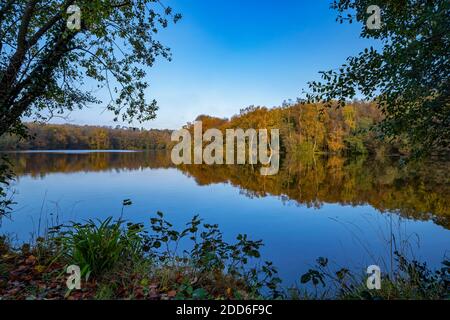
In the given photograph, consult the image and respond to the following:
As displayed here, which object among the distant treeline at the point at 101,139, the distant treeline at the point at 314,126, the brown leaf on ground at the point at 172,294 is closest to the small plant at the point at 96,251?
the brown leaf on ground at the point at 172,294

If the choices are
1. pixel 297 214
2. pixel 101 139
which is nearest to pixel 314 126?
pixel 297 214

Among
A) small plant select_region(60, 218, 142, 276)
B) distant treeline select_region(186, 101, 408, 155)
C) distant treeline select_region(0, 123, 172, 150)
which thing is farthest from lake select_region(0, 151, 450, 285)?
distant treeline select_region(0, 123, 172, 150)

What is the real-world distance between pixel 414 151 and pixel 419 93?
126 centimetres

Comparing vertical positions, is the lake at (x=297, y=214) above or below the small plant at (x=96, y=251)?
below

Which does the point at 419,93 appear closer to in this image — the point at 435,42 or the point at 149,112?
the point at 435,42

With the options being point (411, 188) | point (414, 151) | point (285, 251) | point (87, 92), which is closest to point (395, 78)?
point (414, 151)

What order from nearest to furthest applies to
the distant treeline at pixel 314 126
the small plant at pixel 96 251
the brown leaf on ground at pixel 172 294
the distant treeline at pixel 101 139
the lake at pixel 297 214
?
the brown leaf on ground at pixel 172 294 < the small plant at pixel 96 251 < the lake at pixel 297 214 < the distant treeline at pixel 314 126 < the distant treeline at pixel 101 139

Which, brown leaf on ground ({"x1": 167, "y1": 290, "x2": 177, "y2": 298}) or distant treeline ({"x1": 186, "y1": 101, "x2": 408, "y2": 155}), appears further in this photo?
distant treeline ({"x1": 186, "y1": 101, "x2": 408, "y2": 155})

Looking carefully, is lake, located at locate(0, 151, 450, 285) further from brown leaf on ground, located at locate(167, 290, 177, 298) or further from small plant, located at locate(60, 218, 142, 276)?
brown leaf on ground, located at locate(167, 290, 177, 298)

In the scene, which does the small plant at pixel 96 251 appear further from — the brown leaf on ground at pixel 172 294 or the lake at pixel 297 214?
the lake at pixel 297 214

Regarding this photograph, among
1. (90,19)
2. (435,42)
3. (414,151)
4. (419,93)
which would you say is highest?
(90,19)

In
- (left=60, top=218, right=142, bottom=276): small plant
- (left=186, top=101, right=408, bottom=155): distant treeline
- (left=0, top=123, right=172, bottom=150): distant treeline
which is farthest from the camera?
(left=0, top=123, right=172, bottom=150): distant treeline

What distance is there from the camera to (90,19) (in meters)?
4.05

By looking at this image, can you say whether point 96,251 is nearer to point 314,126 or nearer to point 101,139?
point 314,126
